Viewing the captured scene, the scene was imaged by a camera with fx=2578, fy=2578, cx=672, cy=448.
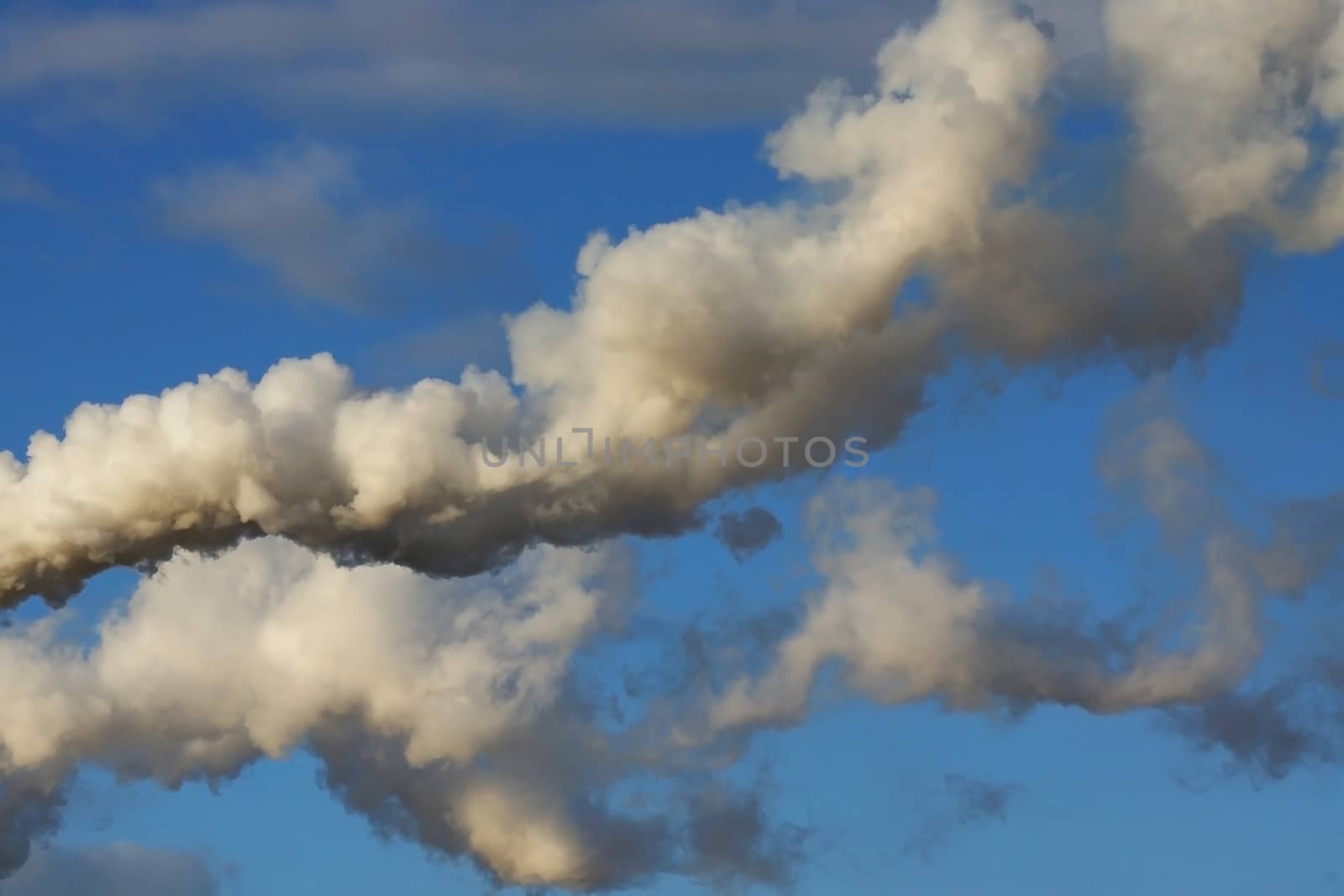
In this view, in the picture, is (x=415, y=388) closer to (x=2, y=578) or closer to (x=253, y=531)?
(x=253, y=531)

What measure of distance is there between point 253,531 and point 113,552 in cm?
458

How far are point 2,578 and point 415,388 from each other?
15703 mm

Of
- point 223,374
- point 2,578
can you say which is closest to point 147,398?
point 223,374

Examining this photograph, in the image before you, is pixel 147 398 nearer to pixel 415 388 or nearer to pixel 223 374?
pixel 223 374

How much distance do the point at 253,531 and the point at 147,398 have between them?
5074mm

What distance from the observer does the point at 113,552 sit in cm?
7775

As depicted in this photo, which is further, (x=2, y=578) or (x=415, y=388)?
(x=2, y=578)

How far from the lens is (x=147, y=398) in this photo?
76.8 meters

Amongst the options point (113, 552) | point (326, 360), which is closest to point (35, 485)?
point (113, 552)

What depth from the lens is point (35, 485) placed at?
A: 77875 mm

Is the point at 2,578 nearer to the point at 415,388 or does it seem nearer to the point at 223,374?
the point at 223,374

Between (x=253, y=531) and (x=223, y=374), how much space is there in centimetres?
491

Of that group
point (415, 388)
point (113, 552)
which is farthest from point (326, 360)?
point (113, 552)

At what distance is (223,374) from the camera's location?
75.2 metres
